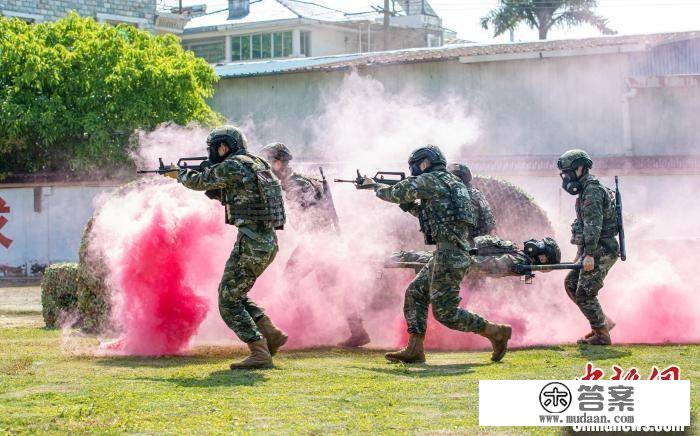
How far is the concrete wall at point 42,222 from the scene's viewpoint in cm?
2728

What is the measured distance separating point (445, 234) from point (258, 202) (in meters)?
1.73

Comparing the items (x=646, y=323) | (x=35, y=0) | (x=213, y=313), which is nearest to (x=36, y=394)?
(x=213, y=313)

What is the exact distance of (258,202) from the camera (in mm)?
10242

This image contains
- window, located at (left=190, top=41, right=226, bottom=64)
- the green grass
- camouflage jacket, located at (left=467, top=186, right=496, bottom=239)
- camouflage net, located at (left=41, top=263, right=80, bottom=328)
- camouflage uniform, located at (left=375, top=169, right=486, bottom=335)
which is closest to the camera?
the green grass

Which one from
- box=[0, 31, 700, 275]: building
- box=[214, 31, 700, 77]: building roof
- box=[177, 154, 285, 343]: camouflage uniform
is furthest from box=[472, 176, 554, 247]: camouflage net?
box=[214, 31, 700, 77]: building roof

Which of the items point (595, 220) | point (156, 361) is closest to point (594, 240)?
point (595, 220)

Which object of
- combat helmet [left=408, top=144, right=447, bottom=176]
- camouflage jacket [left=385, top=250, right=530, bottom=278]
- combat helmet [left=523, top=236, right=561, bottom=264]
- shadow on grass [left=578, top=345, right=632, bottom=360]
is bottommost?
shadow on grass [left=578, top=345, right=632, bottom=360]

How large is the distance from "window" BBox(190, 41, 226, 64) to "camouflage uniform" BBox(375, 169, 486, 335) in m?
47.0

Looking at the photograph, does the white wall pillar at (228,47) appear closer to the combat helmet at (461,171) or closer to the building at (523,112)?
the building at (523,112)

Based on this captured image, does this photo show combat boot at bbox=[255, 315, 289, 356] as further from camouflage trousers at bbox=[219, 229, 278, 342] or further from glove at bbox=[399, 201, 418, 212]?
glove at bbox=[399, 201, 418, 212]

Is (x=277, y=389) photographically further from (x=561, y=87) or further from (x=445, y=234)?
(x=561, y=87)

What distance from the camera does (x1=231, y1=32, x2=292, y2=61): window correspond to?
54.1 meters

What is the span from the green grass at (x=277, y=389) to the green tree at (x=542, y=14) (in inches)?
1718

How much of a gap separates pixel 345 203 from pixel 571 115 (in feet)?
62.3
